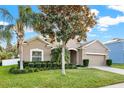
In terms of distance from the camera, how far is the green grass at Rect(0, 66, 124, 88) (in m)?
10.3

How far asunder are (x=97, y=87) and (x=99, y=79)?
85 cm

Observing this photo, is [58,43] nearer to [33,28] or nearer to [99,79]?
[33,28]

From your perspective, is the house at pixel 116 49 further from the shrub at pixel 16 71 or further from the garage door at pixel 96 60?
the shrub at pixel 16 71

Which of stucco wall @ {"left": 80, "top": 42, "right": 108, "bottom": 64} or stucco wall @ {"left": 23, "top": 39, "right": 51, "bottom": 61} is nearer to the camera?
stucco wall @ {"left": 80, "top": 42, "right": 108, "bottom": 64}

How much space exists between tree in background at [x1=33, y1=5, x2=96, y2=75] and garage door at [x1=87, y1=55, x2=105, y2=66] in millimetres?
1175

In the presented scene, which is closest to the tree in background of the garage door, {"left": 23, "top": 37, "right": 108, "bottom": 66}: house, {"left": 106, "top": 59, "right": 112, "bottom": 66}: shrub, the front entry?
{"left": 23, "top": 37, "right": 108, "bottom": 66}: house

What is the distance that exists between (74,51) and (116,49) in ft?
5.98

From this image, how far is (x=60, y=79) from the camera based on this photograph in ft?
35.1

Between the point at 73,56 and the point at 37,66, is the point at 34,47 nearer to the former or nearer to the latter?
the point at 37,66

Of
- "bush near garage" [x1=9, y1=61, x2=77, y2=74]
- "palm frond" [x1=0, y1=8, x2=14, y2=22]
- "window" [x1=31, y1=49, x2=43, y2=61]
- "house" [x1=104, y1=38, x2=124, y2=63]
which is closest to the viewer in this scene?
"palm frond" [x1=0, y1=8, x2=14, y2=22]

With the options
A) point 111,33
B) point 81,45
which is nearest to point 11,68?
point 81,45

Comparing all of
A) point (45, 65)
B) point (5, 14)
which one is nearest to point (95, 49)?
point (45, 65)

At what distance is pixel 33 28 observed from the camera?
37.2 feet

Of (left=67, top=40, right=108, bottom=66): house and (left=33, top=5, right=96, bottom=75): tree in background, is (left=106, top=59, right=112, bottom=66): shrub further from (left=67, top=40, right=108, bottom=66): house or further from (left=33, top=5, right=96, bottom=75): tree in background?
(left=33, top=5, right=96, bottom=75): tree in background
